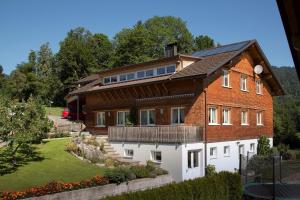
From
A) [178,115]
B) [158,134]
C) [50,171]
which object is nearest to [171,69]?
[178,115]

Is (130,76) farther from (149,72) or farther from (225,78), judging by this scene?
(225,78)

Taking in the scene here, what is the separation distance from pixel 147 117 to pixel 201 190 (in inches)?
615

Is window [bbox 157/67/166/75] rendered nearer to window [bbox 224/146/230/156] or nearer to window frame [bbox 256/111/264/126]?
window [bbox 224/146/230/156]

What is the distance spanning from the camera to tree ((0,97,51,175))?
21.4 meters

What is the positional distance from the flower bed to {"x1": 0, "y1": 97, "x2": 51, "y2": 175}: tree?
15.3ft

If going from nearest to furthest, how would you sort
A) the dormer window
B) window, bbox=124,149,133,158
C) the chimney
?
1. window, bbox=124,149,133,158
2. the dormer window
3. the chimney

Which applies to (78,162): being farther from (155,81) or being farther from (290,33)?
(290,33)

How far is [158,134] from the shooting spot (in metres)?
27.1

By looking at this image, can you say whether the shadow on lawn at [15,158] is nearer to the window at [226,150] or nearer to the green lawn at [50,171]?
the green lawn at [50,171]

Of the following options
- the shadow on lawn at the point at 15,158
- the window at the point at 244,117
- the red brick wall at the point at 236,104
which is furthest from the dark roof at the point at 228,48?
the shadow on lawn at the point at 15,158

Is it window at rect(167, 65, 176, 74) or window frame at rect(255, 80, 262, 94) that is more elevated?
window at rect(167, 65, 176, 74)

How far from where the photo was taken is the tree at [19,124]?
21422 millimetres

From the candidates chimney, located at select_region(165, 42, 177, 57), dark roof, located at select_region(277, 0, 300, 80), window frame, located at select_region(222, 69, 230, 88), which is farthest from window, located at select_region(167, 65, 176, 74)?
dark roof, located at select_region(277, 0, 300, 80)

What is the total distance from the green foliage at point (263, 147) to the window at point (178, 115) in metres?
10.2
